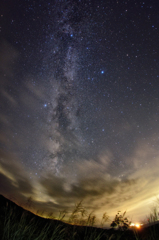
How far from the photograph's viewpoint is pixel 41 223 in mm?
8406

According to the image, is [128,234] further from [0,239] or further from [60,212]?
[0,239]

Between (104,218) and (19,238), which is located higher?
(104,218)

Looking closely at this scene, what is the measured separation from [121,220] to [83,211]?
4.75m

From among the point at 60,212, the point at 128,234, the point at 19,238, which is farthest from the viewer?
the point at 128,234

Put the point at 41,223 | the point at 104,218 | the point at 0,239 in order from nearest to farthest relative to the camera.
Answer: the point at 0,239
the point at 104,218
the point at 41,223

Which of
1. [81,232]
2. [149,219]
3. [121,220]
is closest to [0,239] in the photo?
[149,219]

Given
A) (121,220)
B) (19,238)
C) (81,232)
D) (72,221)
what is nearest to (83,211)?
(72,221)

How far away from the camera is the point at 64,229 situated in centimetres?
362

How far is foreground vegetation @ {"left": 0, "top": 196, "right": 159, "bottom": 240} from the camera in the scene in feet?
10.1

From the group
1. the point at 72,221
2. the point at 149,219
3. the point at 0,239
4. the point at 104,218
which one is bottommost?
the point at 0,239

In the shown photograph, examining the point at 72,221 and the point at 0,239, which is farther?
the point at 72,221

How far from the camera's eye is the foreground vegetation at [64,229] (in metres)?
3.08

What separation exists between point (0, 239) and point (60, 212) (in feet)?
4.63

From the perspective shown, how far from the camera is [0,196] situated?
884cm
